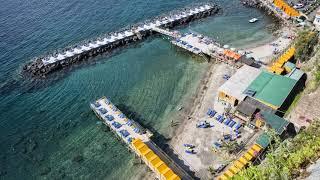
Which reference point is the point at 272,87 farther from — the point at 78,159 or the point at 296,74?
the point at 78,159


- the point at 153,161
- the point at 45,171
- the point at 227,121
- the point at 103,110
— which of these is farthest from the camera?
the point at 103,110

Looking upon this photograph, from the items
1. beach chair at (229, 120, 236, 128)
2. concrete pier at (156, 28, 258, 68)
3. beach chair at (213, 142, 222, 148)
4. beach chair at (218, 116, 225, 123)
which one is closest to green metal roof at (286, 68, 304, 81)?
concrete pier at (156, 28, 258, 68)

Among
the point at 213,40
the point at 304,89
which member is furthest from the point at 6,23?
the point at 304,89

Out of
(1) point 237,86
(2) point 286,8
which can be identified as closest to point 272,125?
(1) point 237,86

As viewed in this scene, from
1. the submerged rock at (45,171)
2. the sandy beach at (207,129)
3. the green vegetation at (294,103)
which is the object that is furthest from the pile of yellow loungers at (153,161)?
the green vegetation at (294,103)

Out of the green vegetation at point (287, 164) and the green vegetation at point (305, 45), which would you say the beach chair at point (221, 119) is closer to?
the green vegetation at point (305, 45)
